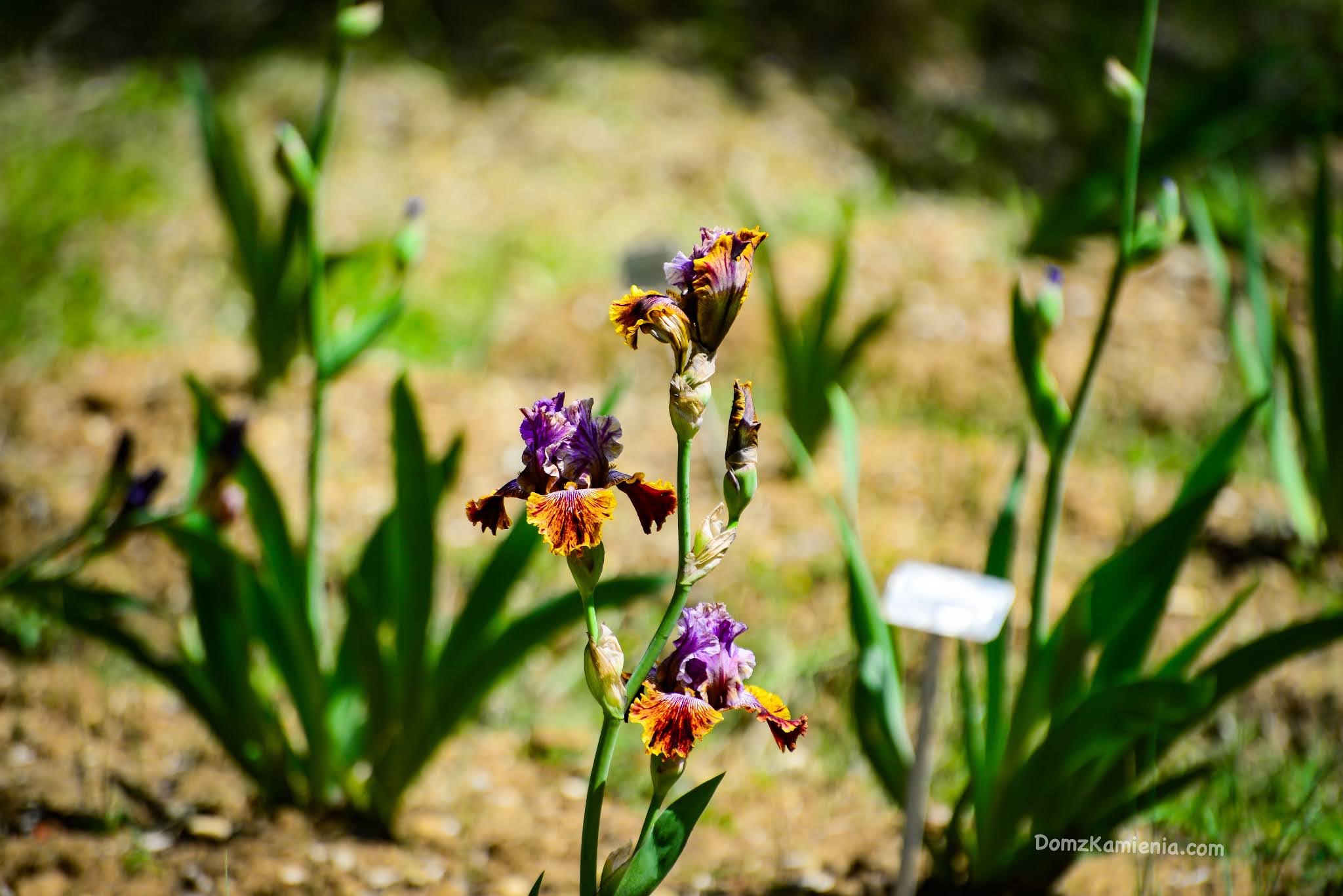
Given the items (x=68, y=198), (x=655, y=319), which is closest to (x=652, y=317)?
(x=655, y=319)

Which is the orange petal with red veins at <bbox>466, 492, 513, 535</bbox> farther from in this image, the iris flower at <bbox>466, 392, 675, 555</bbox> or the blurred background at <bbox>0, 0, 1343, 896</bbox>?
the blurred background at <bbox>0, 0, 1343, 896</bbox>

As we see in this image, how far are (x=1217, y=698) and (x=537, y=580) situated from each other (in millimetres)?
1301

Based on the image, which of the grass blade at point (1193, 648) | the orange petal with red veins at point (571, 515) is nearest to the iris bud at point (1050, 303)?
the grass blade at point (1193, 648)

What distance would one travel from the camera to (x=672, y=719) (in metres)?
0.75

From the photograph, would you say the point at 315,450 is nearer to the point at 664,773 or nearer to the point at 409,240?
the point at 409,240

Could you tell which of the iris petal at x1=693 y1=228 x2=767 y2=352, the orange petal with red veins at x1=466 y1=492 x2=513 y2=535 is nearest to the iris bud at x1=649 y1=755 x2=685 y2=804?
the orange petal with red veins at x1=466 y1=492 x2=513 y2=535

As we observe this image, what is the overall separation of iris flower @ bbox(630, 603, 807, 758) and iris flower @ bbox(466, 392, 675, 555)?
0.09 metres

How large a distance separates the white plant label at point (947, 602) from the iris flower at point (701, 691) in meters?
0.21

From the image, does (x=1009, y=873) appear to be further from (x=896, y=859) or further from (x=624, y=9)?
(x=624, y=9)

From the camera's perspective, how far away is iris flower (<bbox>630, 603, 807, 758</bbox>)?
749 mm

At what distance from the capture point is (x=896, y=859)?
1.36 meters

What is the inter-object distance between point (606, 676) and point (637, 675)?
0.08ft

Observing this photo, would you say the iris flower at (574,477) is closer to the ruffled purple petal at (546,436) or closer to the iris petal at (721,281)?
the ruffled purple petal at (546,436)

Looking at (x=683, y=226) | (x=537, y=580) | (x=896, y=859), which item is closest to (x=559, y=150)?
(x=683, y=226)
